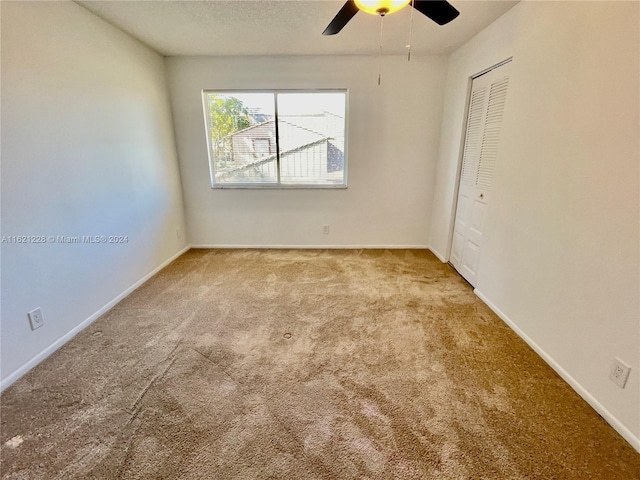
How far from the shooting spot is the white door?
8.37 feet

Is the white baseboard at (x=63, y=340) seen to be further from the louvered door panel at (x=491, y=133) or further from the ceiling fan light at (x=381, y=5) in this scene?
the louvered door panel at (x=491, y=133)

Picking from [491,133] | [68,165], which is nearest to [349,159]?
[491,133]

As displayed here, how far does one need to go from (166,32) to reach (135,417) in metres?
3.13

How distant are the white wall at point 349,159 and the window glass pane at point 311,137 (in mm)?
128

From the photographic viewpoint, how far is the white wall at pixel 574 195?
1.39 meters

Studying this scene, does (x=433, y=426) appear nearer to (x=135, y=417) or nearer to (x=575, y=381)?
(x=575, y=381)

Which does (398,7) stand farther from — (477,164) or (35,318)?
(35,318)

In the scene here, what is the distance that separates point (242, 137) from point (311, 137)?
0.89 meters

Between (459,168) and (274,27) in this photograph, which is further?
(459,168)

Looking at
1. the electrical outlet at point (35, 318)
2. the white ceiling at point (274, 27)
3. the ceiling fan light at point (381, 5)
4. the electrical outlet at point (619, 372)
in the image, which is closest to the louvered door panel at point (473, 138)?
the white ceiling at point (274, 27)

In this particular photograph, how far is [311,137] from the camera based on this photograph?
3.73 metres

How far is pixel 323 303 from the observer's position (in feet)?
8.64

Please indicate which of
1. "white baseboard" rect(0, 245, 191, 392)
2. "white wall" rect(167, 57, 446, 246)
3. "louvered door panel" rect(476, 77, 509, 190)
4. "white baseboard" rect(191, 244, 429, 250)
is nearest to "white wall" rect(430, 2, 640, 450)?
"louvered door panel" rect(476, 77, 509, 190)

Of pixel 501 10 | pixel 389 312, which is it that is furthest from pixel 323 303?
pixel 501 10
